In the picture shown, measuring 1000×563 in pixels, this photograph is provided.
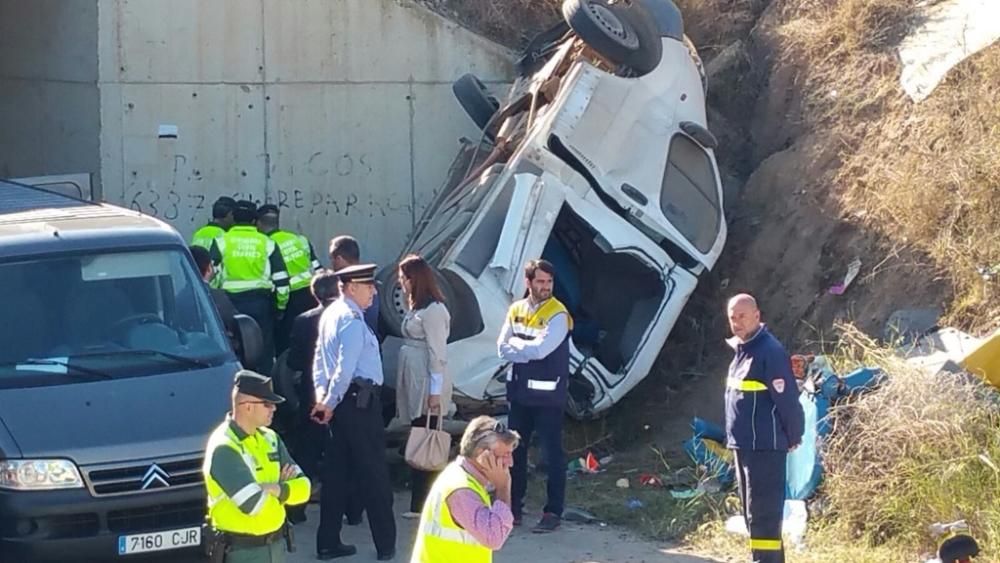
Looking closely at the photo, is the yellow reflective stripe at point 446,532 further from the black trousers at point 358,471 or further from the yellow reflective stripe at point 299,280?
the yellow reflective stripe at point 299,280

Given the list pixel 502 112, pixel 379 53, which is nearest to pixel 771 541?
pixel 502 112

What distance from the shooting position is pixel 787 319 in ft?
38.6

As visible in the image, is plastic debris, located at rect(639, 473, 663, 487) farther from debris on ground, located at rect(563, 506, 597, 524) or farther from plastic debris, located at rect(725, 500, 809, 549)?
plastic debris, located at rect(725, 500, 809, 549)

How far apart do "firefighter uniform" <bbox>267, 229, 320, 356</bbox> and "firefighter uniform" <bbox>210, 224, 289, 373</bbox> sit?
20 cm

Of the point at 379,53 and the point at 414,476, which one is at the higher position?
the point at 379,53

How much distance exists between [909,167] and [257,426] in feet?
22.4

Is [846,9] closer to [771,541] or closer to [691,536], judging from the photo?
[691,536]

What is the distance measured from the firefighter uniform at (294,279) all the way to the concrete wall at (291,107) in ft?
7.76

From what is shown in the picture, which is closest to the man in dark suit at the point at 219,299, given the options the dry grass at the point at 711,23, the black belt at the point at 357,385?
the black belt at the point at 357,385

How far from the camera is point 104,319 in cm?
805

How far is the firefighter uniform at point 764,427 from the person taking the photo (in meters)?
7.57

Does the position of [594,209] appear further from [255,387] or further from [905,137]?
[255,387]

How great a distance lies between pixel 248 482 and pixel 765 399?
9.13ft

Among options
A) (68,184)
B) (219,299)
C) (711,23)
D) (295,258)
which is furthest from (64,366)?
(711,23)
